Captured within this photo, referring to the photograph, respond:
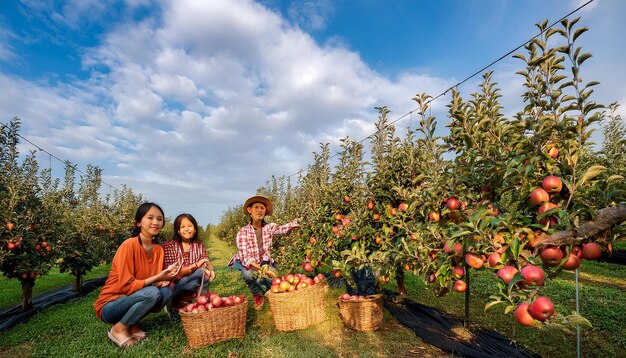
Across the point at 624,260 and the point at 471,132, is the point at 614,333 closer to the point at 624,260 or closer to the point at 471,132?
the point at 471,132

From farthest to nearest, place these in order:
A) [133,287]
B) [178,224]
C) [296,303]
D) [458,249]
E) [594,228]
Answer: [178,224] < [296,303] < [133,287] < [458,249] < [594,228]

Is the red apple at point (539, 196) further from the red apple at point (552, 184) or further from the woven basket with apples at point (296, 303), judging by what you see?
the woven basket with apples at point (296, 303)

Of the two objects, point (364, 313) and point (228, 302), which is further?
point (364, 313)

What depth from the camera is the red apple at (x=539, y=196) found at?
2.08m

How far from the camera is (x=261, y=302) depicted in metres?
5.48

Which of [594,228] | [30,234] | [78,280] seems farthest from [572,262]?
[78,280]

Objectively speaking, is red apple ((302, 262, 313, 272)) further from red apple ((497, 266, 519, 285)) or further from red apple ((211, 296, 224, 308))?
red apple ((497, 266, 519, 285))

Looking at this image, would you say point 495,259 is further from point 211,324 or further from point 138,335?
point 138,335

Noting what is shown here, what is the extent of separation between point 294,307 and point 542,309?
327cm

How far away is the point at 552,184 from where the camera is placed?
2.06m

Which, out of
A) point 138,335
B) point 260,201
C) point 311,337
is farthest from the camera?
point 260,201

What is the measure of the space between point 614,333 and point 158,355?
5817mm

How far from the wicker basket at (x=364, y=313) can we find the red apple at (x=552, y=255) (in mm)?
2750

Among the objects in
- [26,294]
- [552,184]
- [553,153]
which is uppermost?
[553,153]
